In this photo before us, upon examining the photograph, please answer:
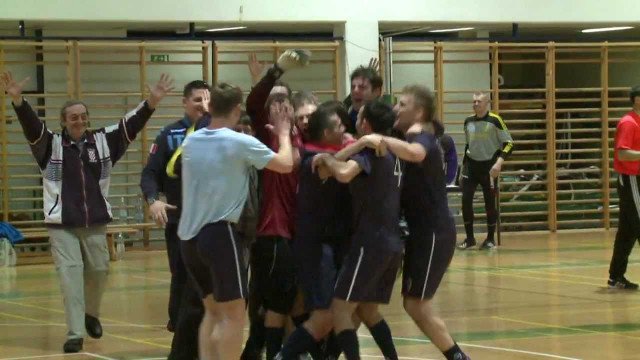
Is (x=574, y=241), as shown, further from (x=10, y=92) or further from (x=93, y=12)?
→ (x=10, y=92)

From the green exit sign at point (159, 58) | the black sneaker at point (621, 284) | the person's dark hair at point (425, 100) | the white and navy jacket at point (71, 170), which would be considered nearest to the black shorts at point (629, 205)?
the black sneaker at point (621, 284)

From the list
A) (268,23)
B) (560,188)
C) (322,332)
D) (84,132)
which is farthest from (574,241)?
(322,332)

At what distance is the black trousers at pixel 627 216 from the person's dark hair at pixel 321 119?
212 inches

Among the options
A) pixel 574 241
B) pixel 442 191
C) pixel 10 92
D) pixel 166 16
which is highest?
pixel 166 16

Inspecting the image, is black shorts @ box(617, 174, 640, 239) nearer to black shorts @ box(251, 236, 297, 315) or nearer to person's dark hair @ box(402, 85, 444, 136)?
person's dark hair @ box(402, 85, 444, 136)

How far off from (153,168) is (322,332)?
6.08ft

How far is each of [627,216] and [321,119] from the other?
5.60 m

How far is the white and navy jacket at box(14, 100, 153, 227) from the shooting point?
9.43 metres

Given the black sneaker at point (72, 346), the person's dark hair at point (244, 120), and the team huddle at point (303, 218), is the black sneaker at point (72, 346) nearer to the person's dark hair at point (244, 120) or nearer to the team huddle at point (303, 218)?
the team huddle at point (303, 218)

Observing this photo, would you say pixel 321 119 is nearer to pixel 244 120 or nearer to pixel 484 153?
pixel 244 120

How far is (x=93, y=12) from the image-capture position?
60.6 ft

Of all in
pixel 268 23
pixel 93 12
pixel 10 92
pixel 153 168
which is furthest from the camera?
pixel 268 23

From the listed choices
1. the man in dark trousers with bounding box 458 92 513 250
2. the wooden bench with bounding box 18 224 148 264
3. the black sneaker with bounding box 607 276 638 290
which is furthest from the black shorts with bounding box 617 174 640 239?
the wooden bench with bounding box 18 224 148 264

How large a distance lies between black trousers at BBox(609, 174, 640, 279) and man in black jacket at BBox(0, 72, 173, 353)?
15.8 ft
